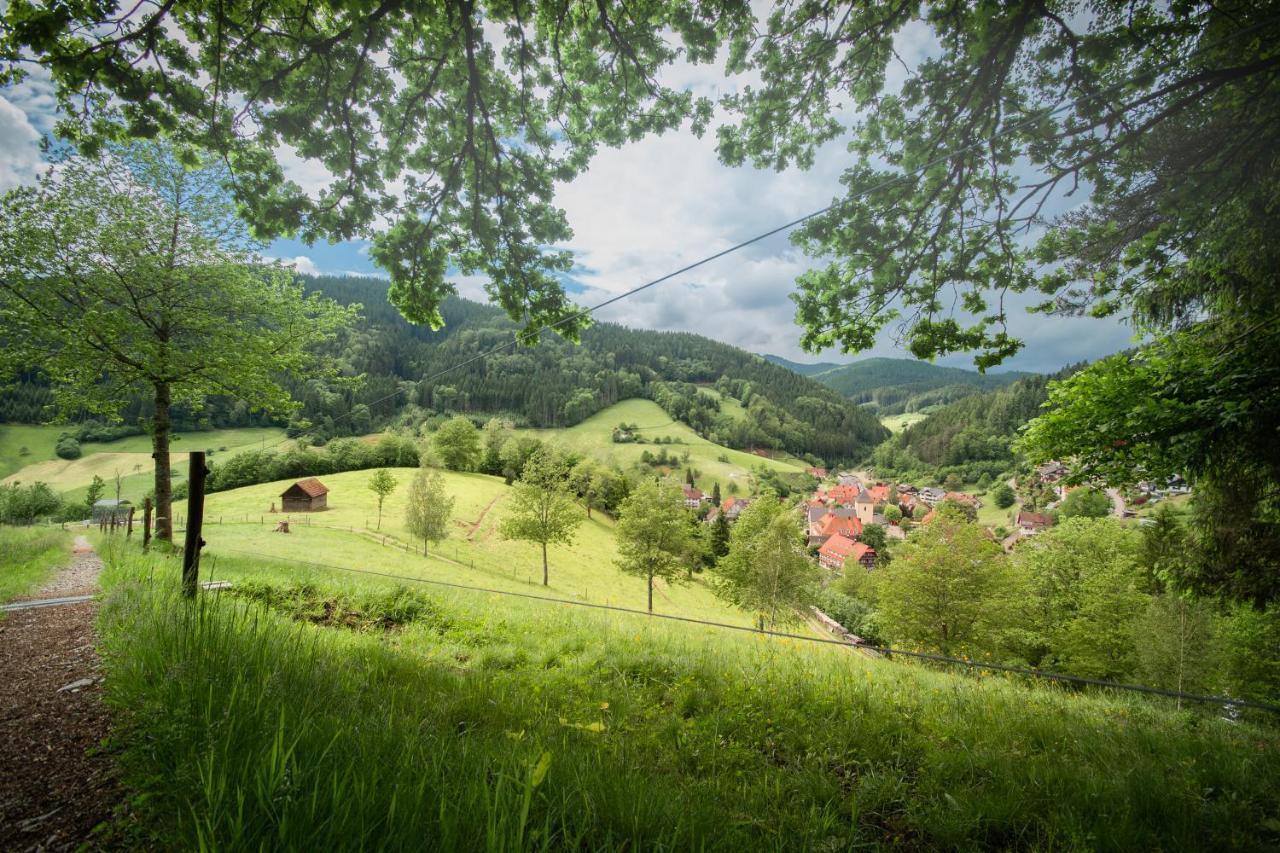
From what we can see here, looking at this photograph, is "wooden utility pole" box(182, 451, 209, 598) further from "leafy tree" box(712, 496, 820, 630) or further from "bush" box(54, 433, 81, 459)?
"bush" box(54, 433, 81, 459)

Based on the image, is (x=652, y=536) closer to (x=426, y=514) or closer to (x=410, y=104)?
(x=426, y=514)

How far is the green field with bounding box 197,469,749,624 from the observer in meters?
23.6

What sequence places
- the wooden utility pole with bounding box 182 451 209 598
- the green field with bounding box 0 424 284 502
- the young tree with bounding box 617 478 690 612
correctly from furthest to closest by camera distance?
1. the young tree with bounding box 617 478 690 612
2. the green field with bounding box 0 424 284 502
3. the wooden utility pole with bounding box 182 451 209 598

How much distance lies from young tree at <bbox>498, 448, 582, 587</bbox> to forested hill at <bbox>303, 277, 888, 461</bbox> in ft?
151

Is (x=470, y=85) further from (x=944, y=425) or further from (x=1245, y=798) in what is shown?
(x=944, y=425)

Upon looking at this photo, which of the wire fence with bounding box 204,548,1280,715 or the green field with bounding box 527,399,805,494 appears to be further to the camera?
the green field with bounding box 527,399,805,494

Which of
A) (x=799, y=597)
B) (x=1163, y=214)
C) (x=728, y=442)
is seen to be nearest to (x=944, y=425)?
(x=728, y=442)

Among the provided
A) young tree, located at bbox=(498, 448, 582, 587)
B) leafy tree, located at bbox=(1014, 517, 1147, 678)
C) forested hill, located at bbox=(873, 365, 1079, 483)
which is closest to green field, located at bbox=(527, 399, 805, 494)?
forested hill, located at bbox=(873, 365, 1079, 483)

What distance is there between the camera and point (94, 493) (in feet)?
140

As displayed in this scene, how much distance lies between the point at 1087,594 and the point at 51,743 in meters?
35.5

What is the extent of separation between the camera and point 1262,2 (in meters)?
3.92

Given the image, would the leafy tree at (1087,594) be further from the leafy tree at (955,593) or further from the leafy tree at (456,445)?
the leafy tree at (456,445)

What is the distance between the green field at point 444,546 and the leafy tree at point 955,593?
12.2 meters

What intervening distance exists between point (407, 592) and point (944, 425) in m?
123
